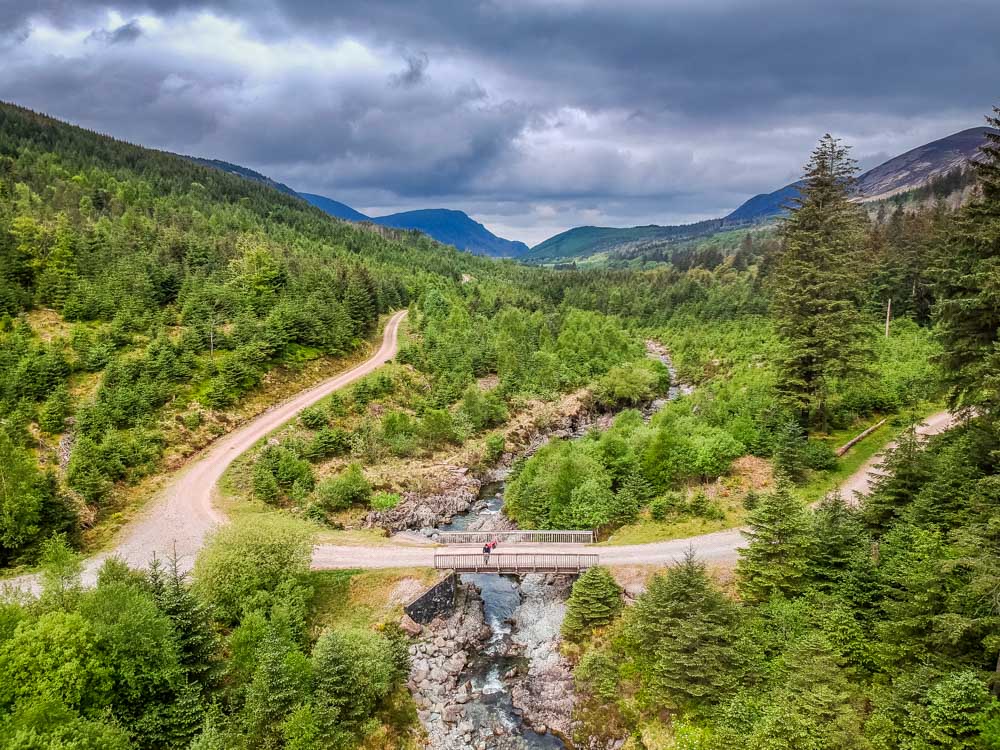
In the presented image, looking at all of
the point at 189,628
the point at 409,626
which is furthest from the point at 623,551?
the point at 189,628

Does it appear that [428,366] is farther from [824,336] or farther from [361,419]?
[824,336]

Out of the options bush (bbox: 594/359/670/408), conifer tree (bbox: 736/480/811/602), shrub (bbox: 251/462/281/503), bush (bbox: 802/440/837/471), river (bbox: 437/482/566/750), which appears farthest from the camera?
bush (bbox: 594/359/670/408)

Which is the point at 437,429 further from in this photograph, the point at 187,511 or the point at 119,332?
the point at 119,332

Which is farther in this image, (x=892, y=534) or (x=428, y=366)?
(x=428, y=366)

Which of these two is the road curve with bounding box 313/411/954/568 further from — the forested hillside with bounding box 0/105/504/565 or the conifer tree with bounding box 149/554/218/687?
the forested hillside with bounding box 0/105/504/565

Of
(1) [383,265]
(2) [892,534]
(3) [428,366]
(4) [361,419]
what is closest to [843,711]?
(2) [892,534]

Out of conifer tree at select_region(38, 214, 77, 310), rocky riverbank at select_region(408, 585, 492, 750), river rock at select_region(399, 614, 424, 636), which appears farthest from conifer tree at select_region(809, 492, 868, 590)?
conifer tree at select_region(38, 214, 77, 310)
